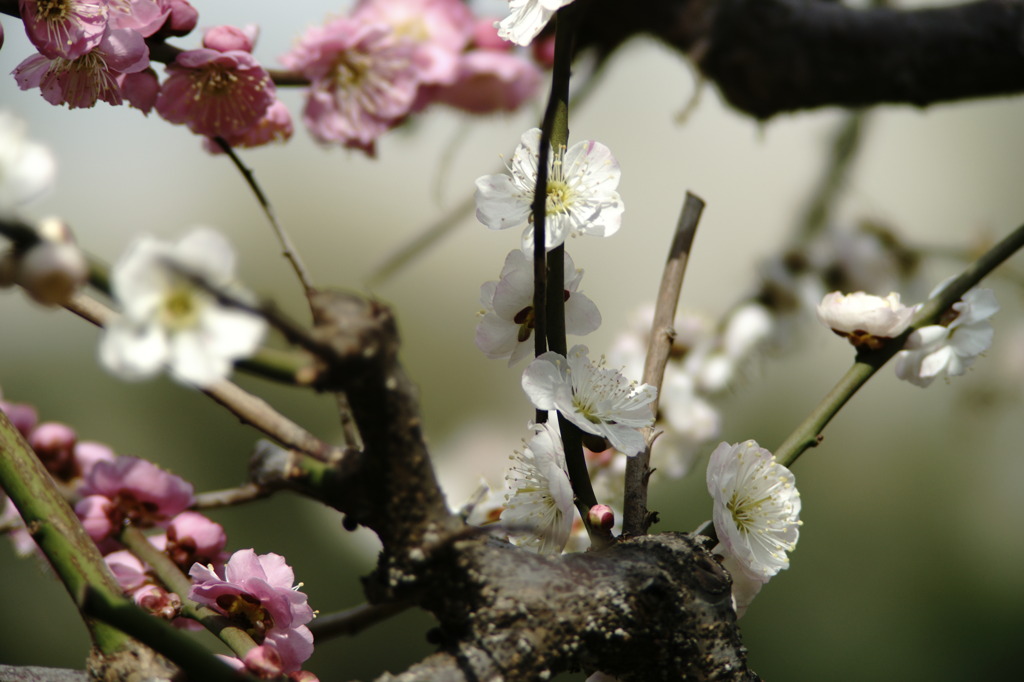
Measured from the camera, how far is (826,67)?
71 centimetres

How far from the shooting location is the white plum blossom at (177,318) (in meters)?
0.19

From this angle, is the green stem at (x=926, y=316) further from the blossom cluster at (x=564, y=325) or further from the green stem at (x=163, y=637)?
the green stem at (x=163, y=637)

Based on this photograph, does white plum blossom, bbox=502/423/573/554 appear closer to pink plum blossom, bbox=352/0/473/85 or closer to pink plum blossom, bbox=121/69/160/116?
pink plum blossom, bbox=121/69/160/116

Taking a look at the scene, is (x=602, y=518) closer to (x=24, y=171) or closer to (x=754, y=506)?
(x=754, y=506)

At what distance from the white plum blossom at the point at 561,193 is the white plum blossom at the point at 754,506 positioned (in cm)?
11

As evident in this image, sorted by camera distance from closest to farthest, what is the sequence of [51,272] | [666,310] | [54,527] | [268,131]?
1. [51,272]
2. [54,527]
3. [666,310]
4. [268,131]

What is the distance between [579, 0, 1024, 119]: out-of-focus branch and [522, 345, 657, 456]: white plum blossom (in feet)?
1.61

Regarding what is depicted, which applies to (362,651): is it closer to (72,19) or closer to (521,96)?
(521,96)

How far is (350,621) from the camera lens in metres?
0.23

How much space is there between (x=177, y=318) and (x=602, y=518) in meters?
0.18

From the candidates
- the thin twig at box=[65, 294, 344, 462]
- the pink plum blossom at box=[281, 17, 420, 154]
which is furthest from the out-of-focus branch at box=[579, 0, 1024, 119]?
the thin twig at box=[65, 294, 344, 462]

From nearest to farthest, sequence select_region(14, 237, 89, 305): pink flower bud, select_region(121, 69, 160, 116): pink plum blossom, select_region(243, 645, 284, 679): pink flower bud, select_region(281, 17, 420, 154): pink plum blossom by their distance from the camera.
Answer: select_region(14, 237, 89, 305): pink flower bud < select_region(243, 645, 284, 679): pink flower bud < select_region(121, 69, 160, 116): pink plum blossom < select_region(281, 17, 420, 154): pink plum blossom

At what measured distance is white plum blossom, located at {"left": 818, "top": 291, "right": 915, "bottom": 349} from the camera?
375 mm

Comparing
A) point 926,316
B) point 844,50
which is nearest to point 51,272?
point 926,316
